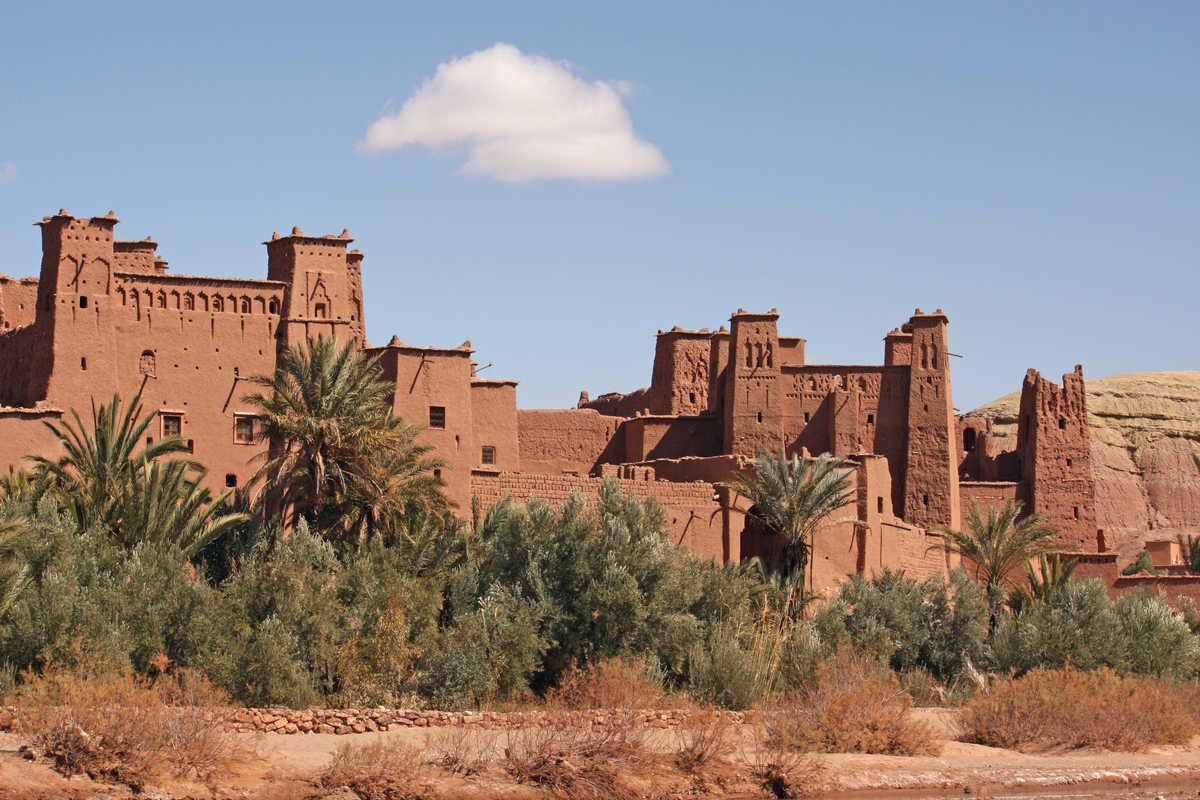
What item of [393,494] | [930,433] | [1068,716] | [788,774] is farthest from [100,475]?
[930,433]

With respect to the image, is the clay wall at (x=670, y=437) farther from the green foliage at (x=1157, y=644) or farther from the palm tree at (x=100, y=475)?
the palm tree at (x=100, y=475)

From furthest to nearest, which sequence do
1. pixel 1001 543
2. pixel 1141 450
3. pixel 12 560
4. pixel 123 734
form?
pixel 1141 450, pixel 1001 543, pixel 12 560, pixel 123 734

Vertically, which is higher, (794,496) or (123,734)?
(794,496)

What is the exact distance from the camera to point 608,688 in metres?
26.5

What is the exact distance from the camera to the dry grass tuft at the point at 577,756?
78.0 ft

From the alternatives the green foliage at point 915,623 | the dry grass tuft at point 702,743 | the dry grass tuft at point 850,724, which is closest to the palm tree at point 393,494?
the green foliage at point 915,623

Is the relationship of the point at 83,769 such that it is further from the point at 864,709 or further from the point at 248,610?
the point at 864,709

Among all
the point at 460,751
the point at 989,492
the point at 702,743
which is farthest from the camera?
the point at 989,492

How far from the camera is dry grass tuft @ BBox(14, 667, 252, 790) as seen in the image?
2205 centimetres

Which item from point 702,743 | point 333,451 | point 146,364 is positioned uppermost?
point 146,364

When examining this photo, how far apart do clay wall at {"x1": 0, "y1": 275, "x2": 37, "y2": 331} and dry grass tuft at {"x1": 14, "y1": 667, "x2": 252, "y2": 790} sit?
18678mm

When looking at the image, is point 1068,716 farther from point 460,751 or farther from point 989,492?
point 989,492

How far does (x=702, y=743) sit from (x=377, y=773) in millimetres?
4518

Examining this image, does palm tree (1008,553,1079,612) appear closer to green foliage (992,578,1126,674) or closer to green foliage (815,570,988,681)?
green foliage (992,578,1126,674)
